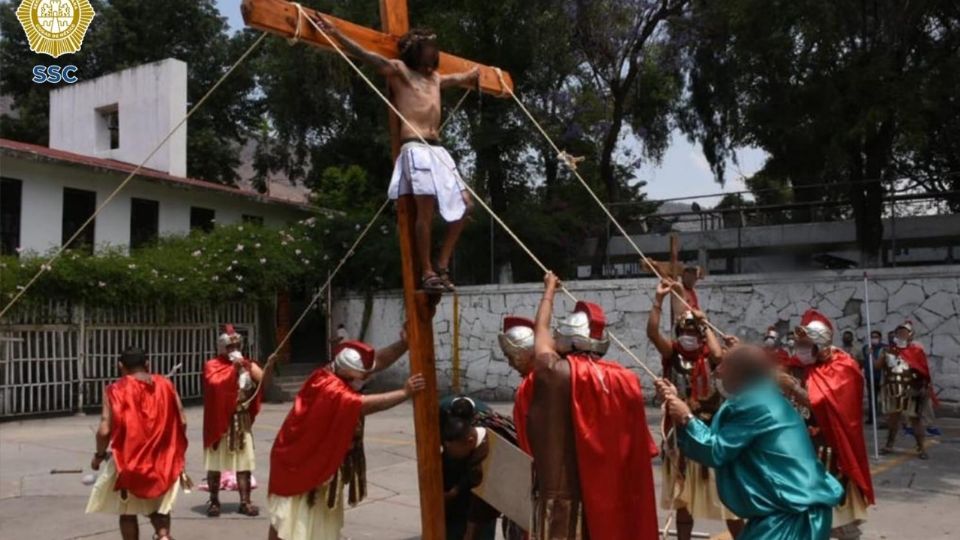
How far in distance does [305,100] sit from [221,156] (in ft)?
21.8

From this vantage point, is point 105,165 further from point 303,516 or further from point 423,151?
point 423,151

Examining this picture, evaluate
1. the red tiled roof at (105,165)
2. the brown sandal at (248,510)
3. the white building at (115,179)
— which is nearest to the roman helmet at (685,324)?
the brown sandal at (248,510)

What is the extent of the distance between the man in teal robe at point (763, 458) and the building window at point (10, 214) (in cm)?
1869

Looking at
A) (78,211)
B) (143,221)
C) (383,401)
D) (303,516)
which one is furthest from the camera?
(143,221)

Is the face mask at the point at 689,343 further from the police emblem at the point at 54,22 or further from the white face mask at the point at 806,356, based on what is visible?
the police emblem at the point at 54,22

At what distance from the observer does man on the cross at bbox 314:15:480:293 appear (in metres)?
4.54

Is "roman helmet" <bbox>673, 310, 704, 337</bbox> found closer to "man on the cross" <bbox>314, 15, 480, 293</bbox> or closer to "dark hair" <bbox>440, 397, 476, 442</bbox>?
"dark hair" <bbox>440, 397, 476, 442</bbox>

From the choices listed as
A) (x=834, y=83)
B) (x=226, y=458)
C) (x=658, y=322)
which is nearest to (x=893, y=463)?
(x=658, y=322)

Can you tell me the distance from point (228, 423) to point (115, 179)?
14494 millimetres

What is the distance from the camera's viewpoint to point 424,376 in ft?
15.2

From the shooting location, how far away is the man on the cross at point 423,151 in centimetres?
454

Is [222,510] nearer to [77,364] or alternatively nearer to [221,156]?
[77,364]

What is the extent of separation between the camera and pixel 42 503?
907 centimetres

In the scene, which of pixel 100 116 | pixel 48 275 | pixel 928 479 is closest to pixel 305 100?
pixel 100 116
